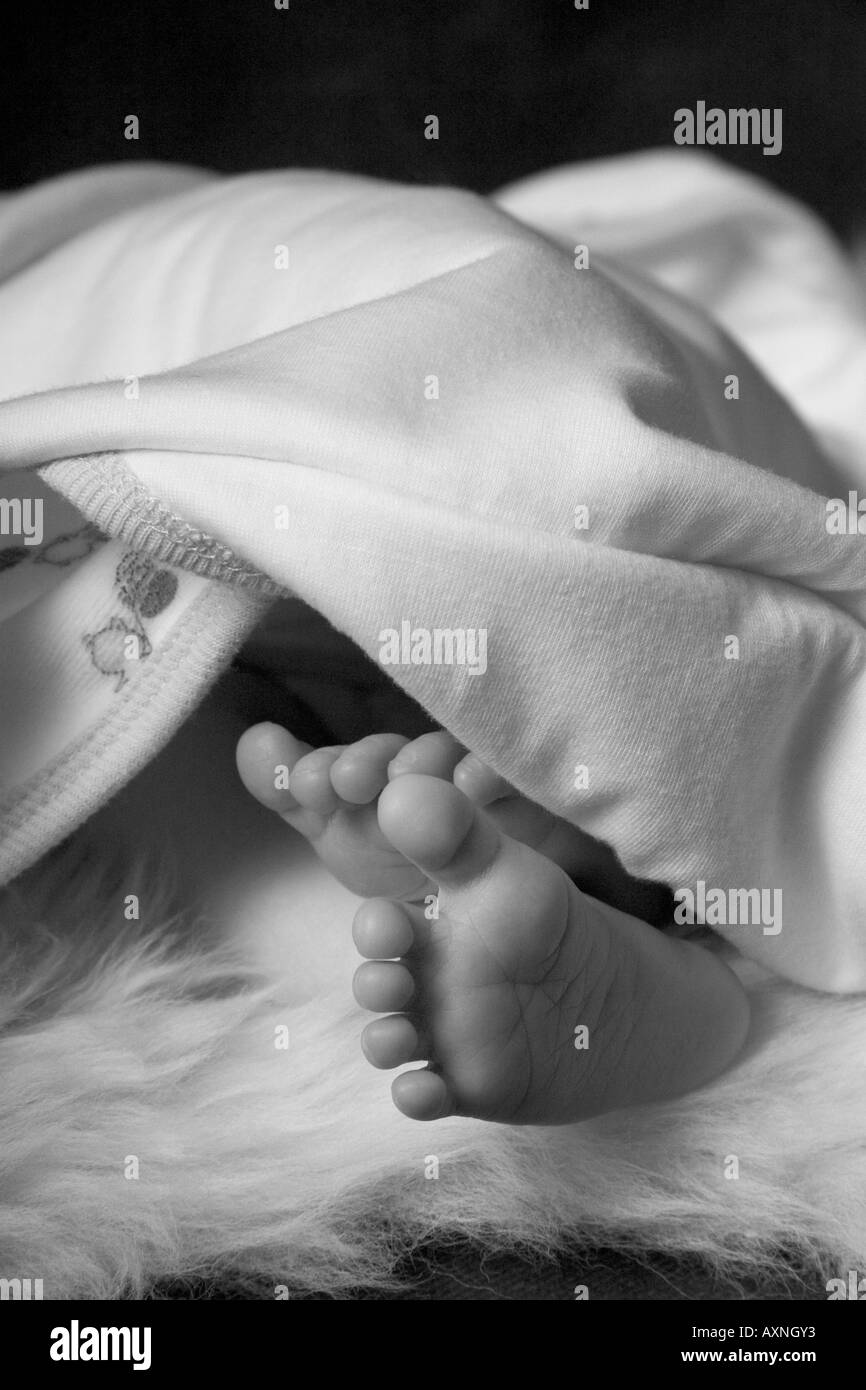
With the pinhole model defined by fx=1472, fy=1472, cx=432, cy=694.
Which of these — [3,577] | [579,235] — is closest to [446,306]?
[3,577]

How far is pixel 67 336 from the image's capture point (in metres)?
0.81

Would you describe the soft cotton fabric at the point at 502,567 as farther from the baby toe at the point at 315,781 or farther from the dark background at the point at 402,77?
the dark background at the point at 402,77

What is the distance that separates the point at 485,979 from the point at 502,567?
0.15m

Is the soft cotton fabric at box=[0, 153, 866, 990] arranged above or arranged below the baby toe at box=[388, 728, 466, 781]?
above

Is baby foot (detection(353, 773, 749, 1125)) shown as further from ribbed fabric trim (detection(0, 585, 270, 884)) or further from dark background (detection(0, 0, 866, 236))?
dark background (detection(0, 0, 866, 236))

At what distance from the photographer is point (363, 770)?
522 mm

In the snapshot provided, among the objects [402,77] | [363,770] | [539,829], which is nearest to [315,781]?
[363,770]

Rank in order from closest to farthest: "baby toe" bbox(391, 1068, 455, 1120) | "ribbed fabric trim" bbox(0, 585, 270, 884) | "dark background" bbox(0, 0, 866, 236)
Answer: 1. "baby toe" bbox(391, 1068, 455, 1120)
2. "ribbed fabric trim" bbox(0, 585, 270, 884)
3. "dark background" bbox(0, 0, 866, 236)

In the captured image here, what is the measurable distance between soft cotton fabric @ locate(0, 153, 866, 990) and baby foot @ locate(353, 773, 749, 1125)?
2.5 inches

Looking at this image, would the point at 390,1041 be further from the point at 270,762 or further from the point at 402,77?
the point at 402,77

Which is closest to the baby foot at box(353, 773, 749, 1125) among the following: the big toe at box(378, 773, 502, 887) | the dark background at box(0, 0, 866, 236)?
the big toe at box(378, 773, 502, 887)

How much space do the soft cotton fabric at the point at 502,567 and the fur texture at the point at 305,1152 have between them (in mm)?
67

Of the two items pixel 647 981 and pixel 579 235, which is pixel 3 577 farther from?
pixel 579 235

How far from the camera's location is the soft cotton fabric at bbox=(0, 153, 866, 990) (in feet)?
1.75
